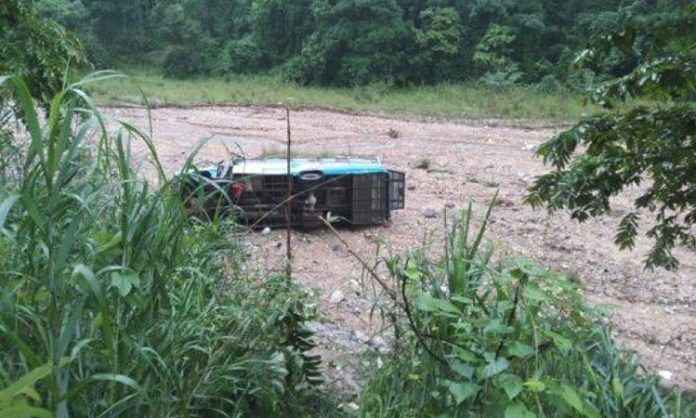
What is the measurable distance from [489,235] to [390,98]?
1658 centimetres

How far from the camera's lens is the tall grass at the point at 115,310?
67.5 inches

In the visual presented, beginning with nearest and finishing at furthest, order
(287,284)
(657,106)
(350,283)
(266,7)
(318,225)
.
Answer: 1. (287,284)
2. (657,106)
3. (350,283)
4. (318,225)
5. (266,7)

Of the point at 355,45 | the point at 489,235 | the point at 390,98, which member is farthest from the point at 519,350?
the point at 355,45

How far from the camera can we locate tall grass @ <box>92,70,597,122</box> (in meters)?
19.2

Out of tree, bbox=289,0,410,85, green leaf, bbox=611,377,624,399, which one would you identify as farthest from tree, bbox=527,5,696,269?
tree, bbox=289,0,410,85

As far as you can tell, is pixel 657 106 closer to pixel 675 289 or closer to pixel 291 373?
pixel 291 373

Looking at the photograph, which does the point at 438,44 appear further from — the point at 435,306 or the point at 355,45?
the point at 435,306

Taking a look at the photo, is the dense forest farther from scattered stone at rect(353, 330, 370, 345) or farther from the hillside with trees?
→ the hillside with trees

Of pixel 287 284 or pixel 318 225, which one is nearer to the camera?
→ pixel 287 284

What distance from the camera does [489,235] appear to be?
24.8 feet

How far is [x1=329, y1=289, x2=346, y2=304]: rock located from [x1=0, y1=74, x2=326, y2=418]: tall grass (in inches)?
92.8

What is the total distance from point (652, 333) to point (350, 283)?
6.61ft

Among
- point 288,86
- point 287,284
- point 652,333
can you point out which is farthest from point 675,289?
point 288,86

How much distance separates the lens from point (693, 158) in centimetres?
300
